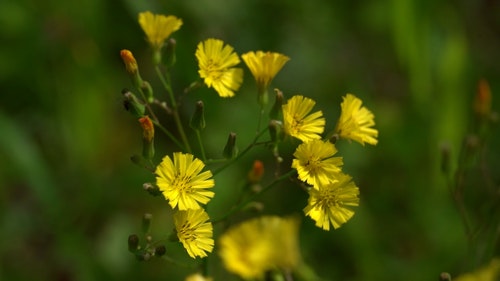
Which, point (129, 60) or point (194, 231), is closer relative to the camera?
point (194, 231)

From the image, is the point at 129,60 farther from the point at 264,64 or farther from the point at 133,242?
the point at 133,242

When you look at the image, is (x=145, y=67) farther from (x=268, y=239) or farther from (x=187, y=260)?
(x=268, y=239)

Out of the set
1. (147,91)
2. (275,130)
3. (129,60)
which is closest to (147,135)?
(147,91)

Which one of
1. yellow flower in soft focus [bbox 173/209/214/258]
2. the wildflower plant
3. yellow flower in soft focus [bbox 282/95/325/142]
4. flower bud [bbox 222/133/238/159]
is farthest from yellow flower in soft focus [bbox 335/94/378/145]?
yellow flower in soft focus [bbox 173/209/214/258]

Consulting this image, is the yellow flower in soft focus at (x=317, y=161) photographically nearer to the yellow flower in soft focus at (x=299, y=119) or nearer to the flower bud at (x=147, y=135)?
the yellow flower in soft focus at (x=299, y=119)

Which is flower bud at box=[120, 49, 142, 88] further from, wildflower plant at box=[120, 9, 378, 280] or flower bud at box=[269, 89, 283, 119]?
flower bud at box=[269, 89, 283, 119]

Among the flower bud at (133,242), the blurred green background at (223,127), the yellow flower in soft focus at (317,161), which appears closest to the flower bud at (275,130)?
the yellow flower in soft focus at (317,161)
